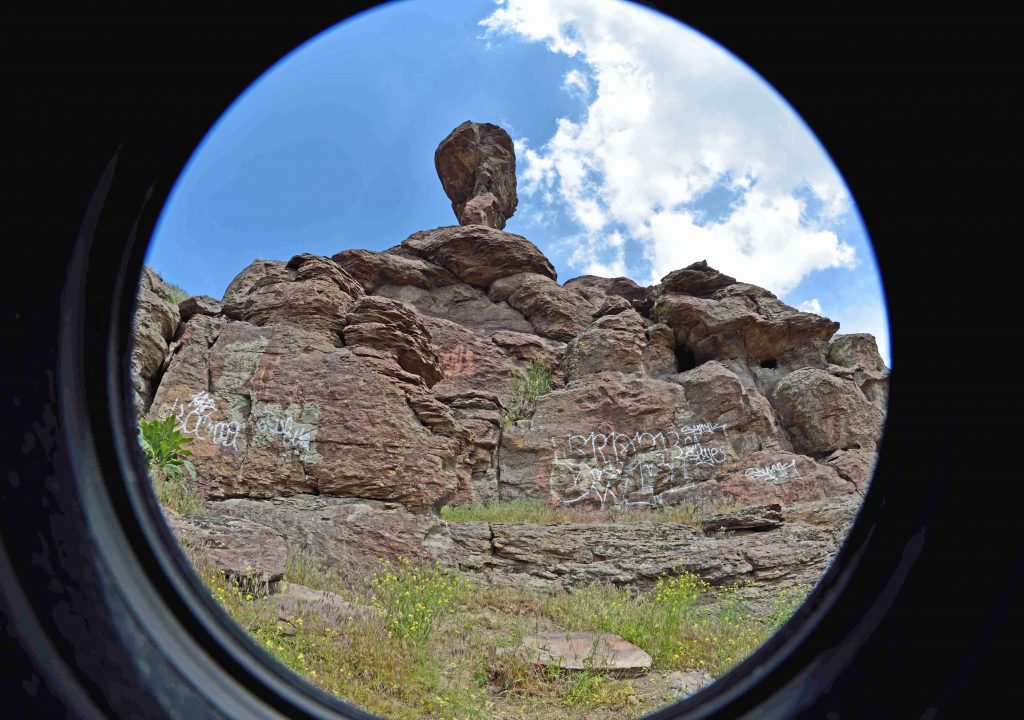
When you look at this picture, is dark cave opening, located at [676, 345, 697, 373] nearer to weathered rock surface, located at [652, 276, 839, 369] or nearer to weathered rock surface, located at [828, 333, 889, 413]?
weathered rock surface, located at [652, 276, 839, 369]

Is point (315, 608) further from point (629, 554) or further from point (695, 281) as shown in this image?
point (695, 281)

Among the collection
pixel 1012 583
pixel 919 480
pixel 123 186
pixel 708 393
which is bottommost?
pixel 1012 583

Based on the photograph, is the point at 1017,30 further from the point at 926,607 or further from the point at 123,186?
the point at 123,186

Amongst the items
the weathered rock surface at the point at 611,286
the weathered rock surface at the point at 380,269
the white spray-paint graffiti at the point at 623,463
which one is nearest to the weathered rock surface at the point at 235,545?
the white spray-paint graffiti at the point at 623,463

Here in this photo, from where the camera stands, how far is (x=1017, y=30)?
1069mm

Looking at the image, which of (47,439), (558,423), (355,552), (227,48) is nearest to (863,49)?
(227,48)

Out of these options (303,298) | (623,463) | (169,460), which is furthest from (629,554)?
(303,298)

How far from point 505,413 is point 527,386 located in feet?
8.07

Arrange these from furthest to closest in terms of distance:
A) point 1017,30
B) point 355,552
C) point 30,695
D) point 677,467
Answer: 1. point 677,467
2. point 355,552
3. point 30,695
4. point 1017,30

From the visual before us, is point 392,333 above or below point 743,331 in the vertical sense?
below

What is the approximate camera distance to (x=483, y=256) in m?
24.2

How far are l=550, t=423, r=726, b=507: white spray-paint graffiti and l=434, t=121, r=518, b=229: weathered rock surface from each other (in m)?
21.4

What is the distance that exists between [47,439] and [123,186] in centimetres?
65

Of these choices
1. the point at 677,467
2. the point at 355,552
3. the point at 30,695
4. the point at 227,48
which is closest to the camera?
the point at 30,695
